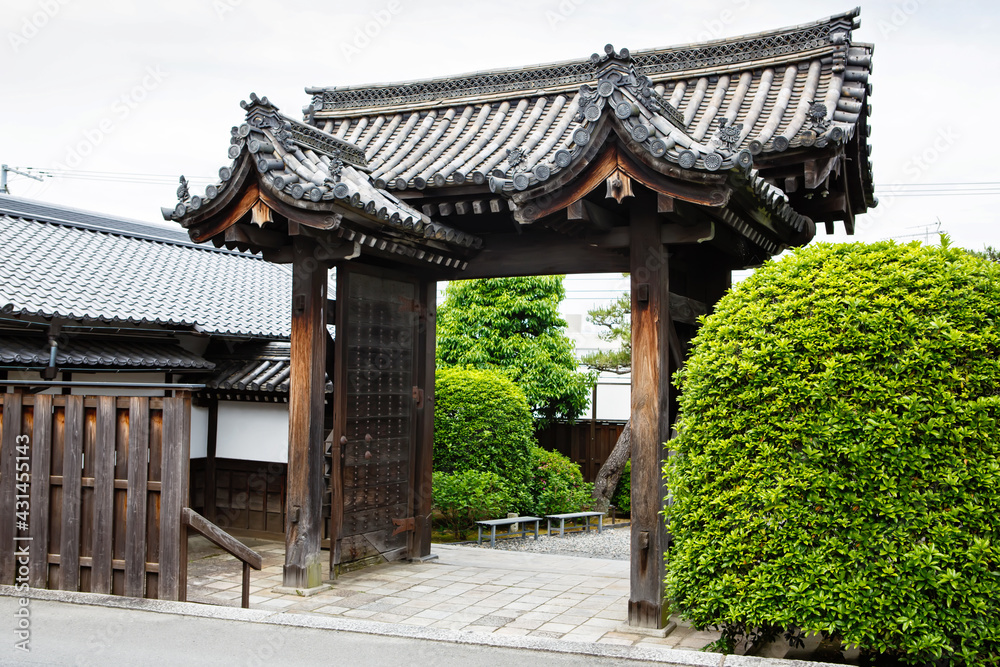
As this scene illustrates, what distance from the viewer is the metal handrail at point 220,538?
20.4ft

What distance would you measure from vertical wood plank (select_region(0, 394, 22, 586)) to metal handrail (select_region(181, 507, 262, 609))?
5.31ft

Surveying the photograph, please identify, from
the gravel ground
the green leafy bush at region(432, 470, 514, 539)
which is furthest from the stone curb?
the green leafy bush at region(432, 470, 514, 539)

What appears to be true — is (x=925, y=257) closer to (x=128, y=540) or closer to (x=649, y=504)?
(x=649, y=504)

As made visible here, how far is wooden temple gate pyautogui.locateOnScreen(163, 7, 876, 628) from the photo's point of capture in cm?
678

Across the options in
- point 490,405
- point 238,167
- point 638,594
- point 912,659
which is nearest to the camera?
point 912,659

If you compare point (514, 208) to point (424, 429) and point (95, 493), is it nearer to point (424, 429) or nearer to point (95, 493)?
point (424, 429)

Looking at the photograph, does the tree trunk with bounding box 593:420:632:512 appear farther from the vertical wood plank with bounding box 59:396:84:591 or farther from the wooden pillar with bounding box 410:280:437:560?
the vertical wood plank with bounding box 59:396:84:591

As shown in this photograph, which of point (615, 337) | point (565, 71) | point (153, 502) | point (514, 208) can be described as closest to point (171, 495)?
point (153, 502)

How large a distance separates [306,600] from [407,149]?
540cm

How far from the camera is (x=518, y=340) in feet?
59.3

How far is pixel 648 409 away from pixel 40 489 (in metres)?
5.16

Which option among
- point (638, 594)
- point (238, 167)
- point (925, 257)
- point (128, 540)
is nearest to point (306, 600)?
point (128, 540)

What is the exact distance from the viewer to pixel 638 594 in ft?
22.7

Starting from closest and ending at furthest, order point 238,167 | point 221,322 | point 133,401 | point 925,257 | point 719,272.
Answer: point 925,257, point 133,401, point 238,167, point 719,272, point 221,322
